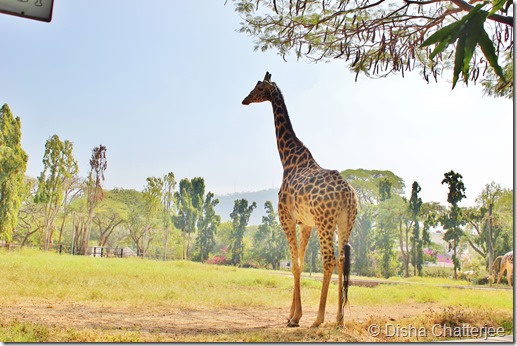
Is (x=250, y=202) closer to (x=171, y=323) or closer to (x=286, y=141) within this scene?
(x=286, y=141)

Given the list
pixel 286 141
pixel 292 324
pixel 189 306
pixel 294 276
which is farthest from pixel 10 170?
pixel 292 324

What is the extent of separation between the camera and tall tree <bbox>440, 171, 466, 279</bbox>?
7.56m

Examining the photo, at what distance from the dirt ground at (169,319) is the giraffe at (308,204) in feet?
1.14

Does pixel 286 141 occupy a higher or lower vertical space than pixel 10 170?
higher

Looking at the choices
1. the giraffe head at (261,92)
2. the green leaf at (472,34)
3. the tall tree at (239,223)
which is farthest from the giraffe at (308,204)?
the tall tree at (239,223)

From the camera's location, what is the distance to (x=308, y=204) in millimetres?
3869

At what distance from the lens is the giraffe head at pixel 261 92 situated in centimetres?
452

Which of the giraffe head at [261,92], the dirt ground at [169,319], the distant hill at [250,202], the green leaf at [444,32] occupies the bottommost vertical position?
the dirt ground at [169,319]

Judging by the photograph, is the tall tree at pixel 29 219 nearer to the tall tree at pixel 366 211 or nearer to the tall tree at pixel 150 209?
the tall tree at pixel 150 209

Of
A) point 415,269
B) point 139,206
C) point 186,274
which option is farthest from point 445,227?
point 139,206

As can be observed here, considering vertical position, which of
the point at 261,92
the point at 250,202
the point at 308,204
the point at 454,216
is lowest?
the point at 308,204

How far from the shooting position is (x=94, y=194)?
9.59m

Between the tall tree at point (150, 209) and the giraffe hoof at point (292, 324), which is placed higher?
the tall tree at point (150, 209)

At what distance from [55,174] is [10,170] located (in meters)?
1.91
